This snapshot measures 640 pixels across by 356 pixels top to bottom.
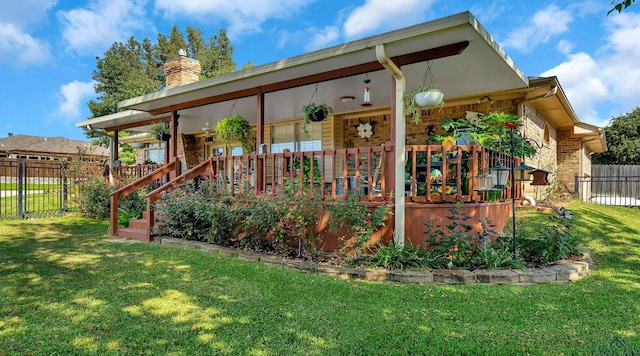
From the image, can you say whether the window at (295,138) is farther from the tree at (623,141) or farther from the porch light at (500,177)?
the tree at (623,141)

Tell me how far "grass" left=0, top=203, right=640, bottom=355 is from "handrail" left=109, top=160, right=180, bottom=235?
191cm

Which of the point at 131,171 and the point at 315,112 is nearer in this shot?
the point at 315,112

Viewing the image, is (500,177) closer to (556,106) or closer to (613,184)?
(556,106)

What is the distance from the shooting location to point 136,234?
595cm

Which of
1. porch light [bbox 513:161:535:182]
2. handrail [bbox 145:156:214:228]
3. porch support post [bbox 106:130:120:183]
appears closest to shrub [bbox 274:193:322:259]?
porch light [bbox 513:161:535:182]

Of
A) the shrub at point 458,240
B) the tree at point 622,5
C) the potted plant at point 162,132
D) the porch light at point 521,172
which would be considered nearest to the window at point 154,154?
the potted plant at point 162,132

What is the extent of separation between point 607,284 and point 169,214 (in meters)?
5.83

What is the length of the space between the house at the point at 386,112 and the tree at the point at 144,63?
15384 millimetres

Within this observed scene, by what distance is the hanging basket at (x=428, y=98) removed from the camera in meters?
4.28

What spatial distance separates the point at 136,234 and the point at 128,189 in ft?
3.69

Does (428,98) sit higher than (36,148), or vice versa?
(36,148)

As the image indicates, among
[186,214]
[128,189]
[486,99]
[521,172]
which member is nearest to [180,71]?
[128,189]

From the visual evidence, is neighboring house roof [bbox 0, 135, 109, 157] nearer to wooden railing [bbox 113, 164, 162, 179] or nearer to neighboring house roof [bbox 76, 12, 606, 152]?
wooden railing [bbox 113, 164, 162, 179]

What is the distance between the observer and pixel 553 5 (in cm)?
973
